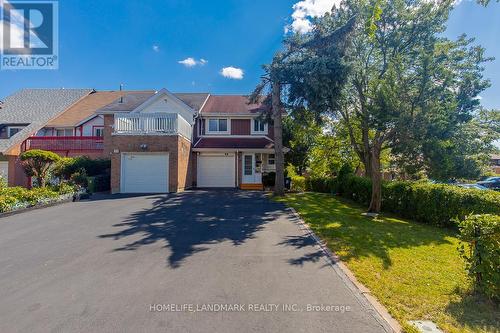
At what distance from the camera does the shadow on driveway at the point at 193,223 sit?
6.61 meters

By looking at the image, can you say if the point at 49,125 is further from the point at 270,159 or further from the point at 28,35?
the point at 270,159

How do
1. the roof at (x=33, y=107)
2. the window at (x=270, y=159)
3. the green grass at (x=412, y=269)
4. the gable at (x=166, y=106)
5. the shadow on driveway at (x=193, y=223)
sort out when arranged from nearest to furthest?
the green grass at (x=412, y=269)
the shadow on driveway at (x=193, y=223)
the gable at (x=166, y=106)
the window at (x=270, y=159)
the roof at (x=33, y=107)

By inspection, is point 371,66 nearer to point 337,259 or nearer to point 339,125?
point 339,125

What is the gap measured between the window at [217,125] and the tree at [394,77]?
8.22 m

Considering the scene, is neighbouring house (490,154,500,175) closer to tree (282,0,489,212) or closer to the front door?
tree (282,0,489,212)

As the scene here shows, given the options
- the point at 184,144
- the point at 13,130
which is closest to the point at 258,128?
the point at 184,144

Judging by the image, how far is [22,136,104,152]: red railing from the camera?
2308 cm

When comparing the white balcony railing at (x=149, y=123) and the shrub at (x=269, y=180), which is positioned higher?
the white balcony railing at (x=149, y=123)

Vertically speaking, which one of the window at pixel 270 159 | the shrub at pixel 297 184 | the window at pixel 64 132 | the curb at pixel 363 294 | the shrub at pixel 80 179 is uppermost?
the window at pixel 64 132

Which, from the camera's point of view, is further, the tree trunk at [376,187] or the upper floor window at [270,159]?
the upper floor window at [270,159]

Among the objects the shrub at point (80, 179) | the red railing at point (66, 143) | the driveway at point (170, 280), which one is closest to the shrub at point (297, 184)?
the driveway at point (170, 280)

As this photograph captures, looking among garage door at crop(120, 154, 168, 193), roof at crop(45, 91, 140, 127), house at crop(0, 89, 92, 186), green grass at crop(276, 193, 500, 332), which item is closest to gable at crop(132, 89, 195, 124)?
garage door at crop(120, 154, 168, 193)

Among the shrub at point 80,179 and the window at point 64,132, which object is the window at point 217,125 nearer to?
the shrub at point 80,179

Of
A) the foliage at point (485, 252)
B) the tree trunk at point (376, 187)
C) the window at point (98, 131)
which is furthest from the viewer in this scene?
the window at point (98, 131)
